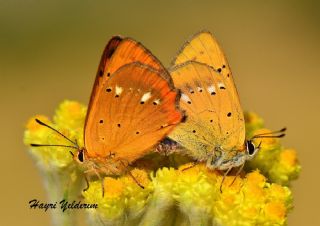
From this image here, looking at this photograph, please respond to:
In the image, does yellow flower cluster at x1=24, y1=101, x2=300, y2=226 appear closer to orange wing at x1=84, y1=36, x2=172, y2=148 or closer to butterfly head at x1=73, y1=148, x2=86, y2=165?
butterfly head at x1=73, y1=148, x2=86, y2=165

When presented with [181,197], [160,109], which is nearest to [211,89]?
[160,109]

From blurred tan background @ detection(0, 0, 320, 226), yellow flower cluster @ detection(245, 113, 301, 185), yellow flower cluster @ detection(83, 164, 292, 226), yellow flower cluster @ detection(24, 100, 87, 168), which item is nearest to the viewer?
yellow flower cluster @ detection(83, 164, 292, 226)

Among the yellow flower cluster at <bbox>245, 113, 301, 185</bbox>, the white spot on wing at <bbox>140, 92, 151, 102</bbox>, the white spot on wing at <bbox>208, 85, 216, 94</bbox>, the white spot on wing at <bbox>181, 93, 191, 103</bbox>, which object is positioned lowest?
the yellow flower cluster at <bbox>245, 113, 301, 185</bbox>

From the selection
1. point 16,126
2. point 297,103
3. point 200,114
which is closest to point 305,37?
point 297,103

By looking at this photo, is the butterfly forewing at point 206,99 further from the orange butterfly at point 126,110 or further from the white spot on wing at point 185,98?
the orange butterfly at point 126,110

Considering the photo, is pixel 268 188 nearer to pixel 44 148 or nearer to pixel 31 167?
pixel 44 148

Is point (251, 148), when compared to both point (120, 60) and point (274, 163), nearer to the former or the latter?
point (274, 163)

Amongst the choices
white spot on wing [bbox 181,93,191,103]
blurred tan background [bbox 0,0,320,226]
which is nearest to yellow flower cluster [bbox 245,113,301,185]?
white spot on wing [bbox 181,93,191,103]

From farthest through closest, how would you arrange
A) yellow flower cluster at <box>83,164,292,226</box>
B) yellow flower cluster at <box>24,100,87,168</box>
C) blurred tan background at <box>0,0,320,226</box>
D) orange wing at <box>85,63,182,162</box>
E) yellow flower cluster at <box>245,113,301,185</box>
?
blurred tan background at <box>0,0,320,226</box> → yellow flower cluster at <box>245,113,301,185</box> → yellow flower cluster at <box>24,100,87,168</box> → orange wing at <box>85,63,182,162</box> → yellow flower cluster at <box>83,164,292,226</box>
